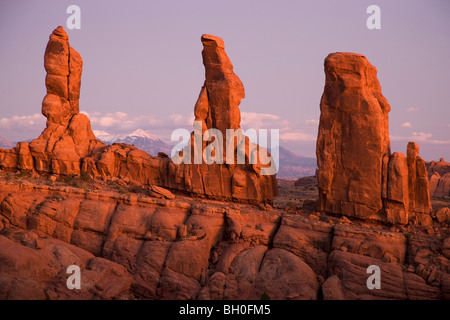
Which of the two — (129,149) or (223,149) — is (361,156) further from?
(129,149)

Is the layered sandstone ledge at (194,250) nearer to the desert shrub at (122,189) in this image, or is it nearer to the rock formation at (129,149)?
the desert shrub at (122,189)

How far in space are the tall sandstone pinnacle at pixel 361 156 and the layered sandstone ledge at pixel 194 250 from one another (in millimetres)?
1151

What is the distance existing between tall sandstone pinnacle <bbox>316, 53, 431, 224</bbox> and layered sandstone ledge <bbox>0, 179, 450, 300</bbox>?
115 centimetres

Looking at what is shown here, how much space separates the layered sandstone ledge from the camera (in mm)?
22422

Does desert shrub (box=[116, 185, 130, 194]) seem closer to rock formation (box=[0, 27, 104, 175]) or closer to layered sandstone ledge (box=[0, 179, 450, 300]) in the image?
layered sandstone ledge (box=[0, 179, 450, 300])

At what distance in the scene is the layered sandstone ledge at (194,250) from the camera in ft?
73.6

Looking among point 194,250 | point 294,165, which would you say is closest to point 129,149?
point 194,250

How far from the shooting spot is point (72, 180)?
104 feet

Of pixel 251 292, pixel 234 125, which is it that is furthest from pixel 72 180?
pixel 251 292

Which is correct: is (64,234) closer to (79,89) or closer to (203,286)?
(203,286)

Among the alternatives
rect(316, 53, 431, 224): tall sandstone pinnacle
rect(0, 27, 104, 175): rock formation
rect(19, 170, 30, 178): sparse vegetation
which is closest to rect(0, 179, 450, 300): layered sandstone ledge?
rect(316, 53, 431, 224): tall sandstone pinnacle

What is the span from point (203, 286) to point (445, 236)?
40.7 ft

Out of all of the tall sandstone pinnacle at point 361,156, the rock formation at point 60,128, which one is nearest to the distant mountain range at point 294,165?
the rock formation at point 60,128

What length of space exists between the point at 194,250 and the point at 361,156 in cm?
1034
